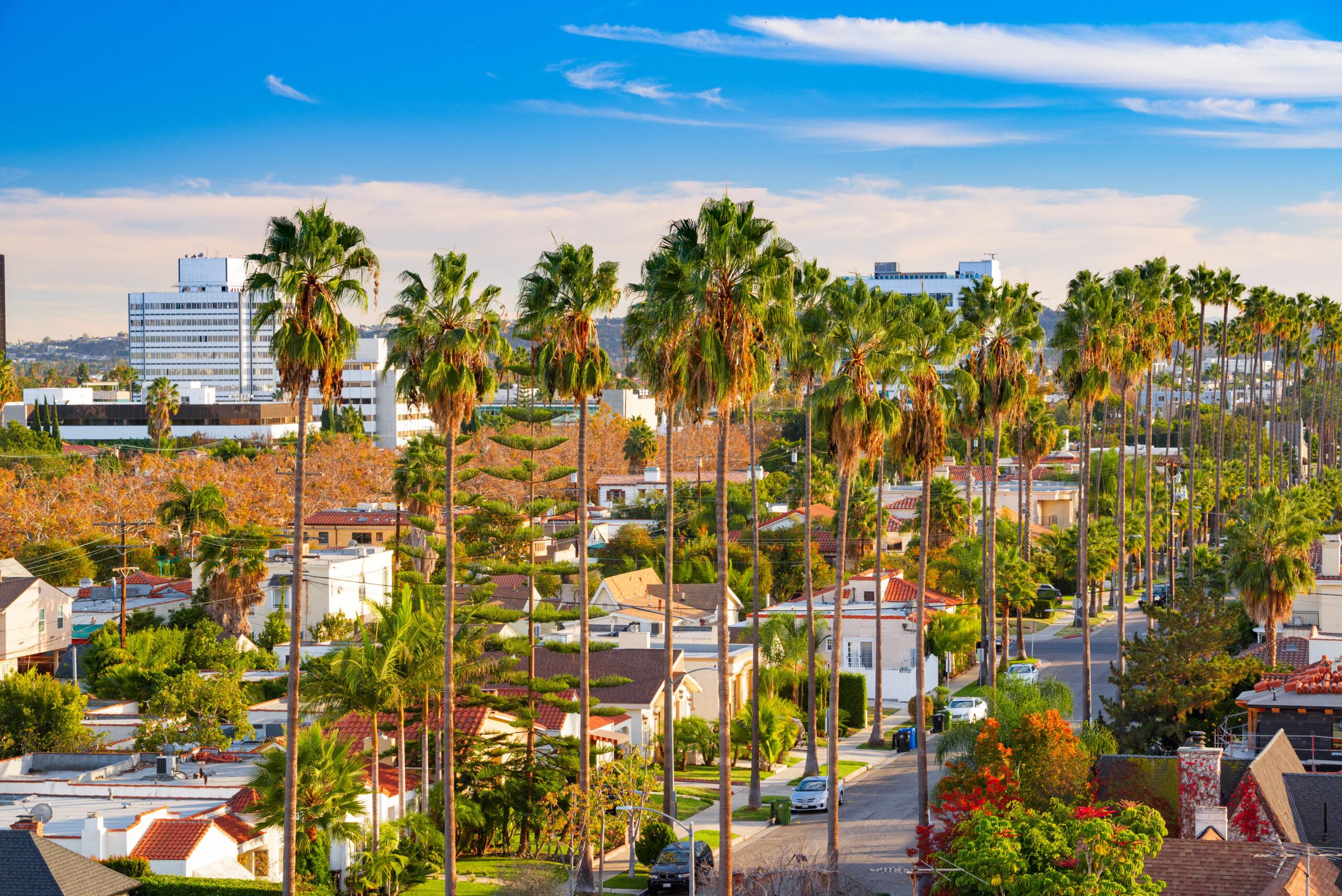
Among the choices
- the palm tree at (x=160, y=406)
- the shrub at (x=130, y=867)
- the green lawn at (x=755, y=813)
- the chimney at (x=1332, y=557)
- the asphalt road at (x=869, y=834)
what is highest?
the palm tree at (x=160, y=406)

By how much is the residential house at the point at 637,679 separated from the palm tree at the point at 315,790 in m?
18.6

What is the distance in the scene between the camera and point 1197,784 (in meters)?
33.9

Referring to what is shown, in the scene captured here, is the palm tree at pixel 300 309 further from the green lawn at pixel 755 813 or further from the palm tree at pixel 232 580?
the palm tree at pixel 232 580

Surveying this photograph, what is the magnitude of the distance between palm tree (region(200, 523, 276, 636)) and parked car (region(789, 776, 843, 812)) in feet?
123

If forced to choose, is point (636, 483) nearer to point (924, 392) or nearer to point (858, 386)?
point (924, 392)

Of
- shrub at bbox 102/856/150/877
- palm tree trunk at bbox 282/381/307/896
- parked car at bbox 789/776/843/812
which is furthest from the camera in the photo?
parked car at bbox 789/776/843/812

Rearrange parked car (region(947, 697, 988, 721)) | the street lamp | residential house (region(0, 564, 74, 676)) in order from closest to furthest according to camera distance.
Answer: the street lamp < parked car (region(947, 697, 988, 721)) < residential house (region(0, 564, 74, 676))

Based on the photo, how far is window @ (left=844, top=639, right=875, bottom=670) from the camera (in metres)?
76.6

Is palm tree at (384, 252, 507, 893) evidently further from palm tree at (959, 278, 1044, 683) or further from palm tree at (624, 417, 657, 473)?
palm tree at (624, 417, 657, 473)

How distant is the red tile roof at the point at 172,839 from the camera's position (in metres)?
36.9

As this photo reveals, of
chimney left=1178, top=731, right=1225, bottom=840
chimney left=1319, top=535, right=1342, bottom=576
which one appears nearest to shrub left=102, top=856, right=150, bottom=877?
chimney left=1178, top=731, right=1225, bottom=840

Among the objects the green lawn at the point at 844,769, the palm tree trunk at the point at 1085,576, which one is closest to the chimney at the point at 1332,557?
the palm tree trunk at the point at 1085,576

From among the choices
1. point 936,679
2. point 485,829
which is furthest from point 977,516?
point 485,829

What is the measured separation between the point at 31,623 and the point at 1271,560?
186ft
